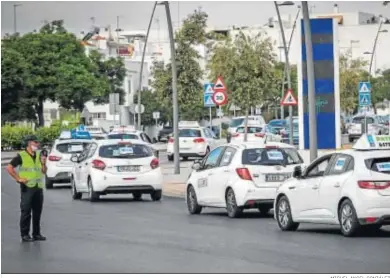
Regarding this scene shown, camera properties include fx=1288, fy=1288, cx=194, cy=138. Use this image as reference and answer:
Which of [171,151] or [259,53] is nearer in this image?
[171,151]

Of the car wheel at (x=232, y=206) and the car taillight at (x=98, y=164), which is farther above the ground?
the car taillight at (x=98, y=164)

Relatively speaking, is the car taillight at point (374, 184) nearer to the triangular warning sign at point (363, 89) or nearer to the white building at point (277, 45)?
the triangular warning sign at point (363, 89)

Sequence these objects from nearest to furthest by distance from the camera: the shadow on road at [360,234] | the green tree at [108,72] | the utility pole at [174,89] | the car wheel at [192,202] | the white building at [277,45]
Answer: the shadow on road at [360,234]
the car wheel at [192,202]
the utility pole at [174,89]
the green tree at [108,72]
the white building at [277,45]

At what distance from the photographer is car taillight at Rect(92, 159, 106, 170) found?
3073 cm

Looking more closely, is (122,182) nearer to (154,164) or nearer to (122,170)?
(122,170)

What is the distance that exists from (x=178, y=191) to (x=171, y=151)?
962 inches

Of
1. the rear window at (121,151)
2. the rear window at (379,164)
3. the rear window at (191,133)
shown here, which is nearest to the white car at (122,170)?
the rear window at (121,151)

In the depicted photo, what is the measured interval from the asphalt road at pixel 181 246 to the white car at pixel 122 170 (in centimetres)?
402

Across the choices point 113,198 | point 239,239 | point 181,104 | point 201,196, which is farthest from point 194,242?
point 181,104

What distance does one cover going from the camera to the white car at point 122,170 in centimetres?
3061

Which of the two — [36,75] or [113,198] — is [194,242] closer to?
[113,198]

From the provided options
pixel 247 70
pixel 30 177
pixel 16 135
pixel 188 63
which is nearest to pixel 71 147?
pixel 30 177

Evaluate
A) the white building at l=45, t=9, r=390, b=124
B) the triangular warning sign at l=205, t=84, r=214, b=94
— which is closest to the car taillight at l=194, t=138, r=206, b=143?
the triangular warning sign at l=205, t=84, r=214, b=94

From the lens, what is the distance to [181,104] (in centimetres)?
8162
